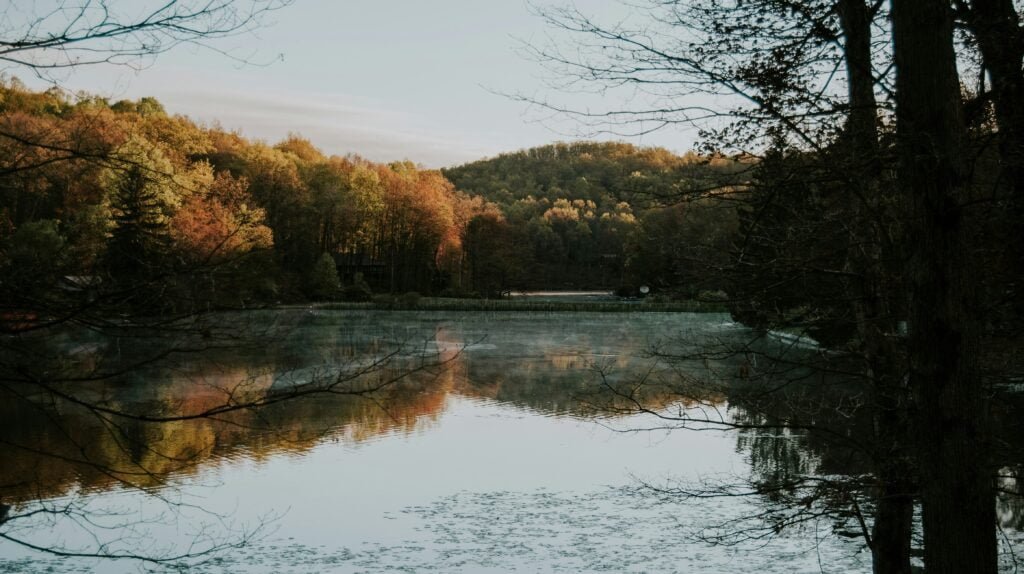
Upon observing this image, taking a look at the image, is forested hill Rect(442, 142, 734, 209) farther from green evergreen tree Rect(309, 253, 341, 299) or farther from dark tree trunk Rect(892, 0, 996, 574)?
dark tree trunk Rect(892, 0, 996, 574)

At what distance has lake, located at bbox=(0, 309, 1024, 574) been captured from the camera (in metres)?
7.77

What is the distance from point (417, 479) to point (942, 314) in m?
8.87

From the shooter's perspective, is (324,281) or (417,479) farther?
(324,281)

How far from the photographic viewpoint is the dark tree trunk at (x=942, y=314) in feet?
11.5

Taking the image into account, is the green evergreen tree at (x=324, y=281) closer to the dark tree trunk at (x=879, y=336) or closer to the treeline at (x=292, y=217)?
the treeline at (x=292, y=217)

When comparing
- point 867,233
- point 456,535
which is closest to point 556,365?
point 456,535

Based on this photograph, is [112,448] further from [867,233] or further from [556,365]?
[556,365]

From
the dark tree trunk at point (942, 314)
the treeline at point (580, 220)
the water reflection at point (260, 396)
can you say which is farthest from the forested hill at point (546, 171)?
the dark tree trunk at point (942, 314)

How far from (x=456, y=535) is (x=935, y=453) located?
615cm

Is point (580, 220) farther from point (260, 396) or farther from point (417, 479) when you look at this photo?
point (260, 396)

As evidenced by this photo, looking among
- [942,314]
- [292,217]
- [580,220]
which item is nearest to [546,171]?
[580,220]

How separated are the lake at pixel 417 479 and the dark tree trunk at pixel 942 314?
0.95m

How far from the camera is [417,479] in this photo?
11484 mm

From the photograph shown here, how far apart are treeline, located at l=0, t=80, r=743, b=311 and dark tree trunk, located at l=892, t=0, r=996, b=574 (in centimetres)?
116
